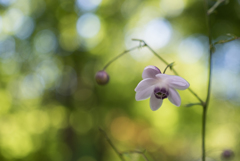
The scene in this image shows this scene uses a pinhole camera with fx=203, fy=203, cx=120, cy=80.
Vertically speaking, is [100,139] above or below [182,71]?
below

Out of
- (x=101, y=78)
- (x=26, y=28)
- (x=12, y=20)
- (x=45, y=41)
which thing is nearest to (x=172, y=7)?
(x=45, y=41)

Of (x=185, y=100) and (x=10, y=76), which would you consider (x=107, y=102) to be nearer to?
(x=185, y=100)

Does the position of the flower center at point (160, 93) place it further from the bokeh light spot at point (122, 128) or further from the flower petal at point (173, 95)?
the bokeh light spot at point (122, 128)

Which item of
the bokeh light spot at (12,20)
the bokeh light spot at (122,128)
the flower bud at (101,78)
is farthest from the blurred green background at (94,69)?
the flower bud at (101,78)

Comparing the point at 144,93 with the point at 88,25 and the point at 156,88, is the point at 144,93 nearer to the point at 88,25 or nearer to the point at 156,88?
the point at 156,88

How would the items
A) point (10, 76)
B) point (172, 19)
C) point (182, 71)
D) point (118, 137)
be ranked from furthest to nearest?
point (118, 137) < point (172, 19) < point (182, 71) < point (10, 76)

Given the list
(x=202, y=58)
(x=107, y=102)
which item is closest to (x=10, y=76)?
(x=107, y=102)

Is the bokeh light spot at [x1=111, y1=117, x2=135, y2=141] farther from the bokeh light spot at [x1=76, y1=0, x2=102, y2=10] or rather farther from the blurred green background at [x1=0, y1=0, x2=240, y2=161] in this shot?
the bokeh light spot at [x1=76, y1=0, x2=102, y2=10]

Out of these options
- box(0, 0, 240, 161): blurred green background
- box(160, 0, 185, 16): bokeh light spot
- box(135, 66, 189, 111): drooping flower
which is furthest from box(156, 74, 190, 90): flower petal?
box(160, 0, 185, 16): bokeh light spot
